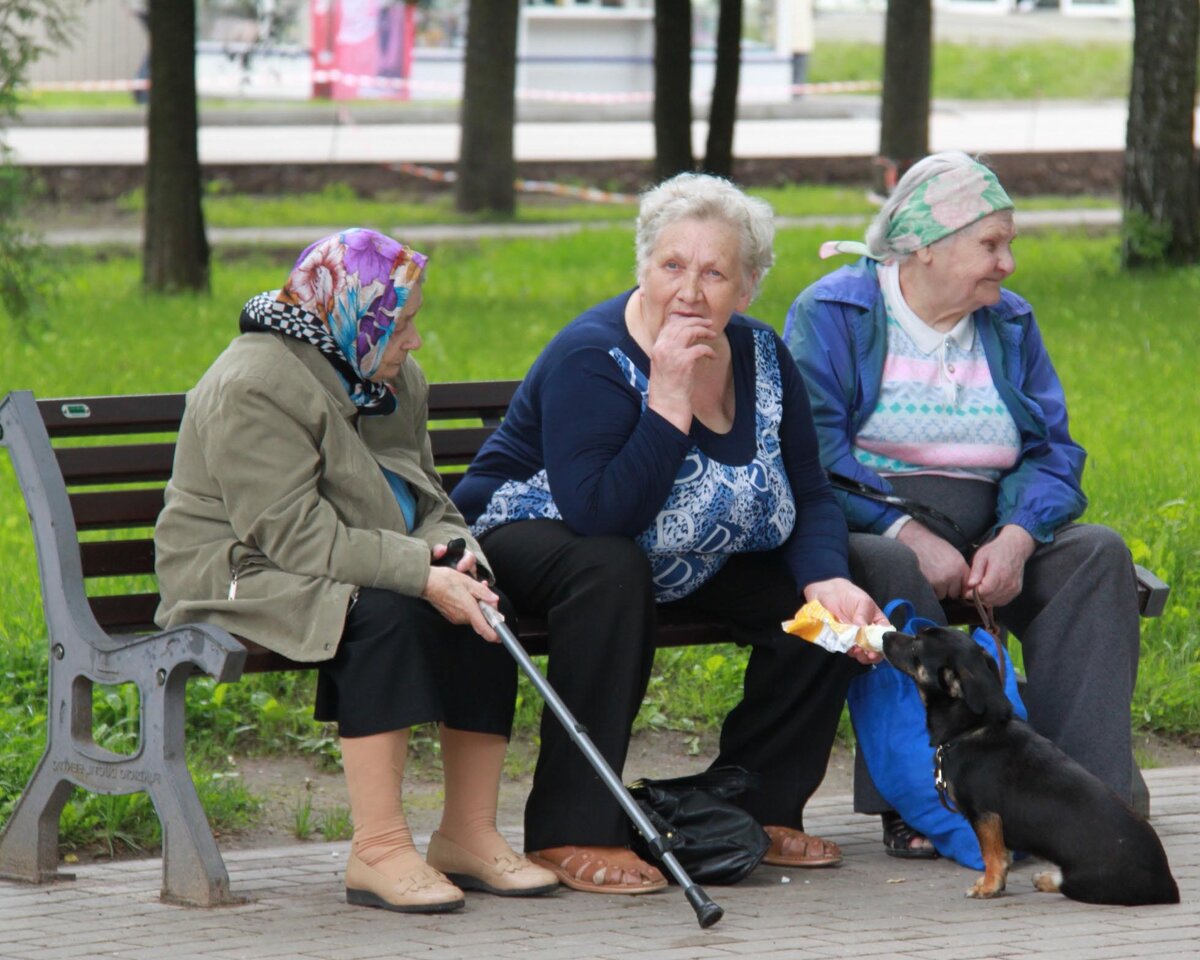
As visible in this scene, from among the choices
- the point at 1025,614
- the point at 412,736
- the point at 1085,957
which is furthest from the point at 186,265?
the point at 1085,957

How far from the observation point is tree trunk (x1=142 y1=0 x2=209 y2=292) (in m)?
11.7

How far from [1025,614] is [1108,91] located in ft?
104

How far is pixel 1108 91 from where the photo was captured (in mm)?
34719

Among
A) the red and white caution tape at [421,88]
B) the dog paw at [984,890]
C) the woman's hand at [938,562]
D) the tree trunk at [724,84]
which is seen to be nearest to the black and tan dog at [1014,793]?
the dog paw at [984,890]

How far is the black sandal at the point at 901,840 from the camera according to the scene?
464cm

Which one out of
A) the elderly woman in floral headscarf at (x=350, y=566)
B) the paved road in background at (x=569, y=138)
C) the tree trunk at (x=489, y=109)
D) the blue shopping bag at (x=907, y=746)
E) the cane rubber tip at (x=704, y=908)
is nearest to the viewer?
the cane rubber tip at (x=704, y=908)

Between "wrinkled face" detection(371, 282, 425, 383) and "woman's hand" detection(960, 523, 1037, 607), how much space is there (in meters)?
1.48

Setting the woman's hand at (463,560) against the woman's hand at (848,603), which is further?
the woman's hand at (848,603)

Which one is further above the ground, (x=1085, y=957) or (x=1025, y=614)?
(x=1025, y=614)

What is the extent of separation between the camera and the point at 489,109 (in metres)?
18.3

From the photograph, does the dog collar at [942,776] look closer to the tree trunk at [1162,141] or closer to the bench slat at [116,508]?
the bench slat at [116,508]

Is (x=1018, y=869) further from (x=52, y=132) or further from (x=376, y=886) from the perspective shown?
(x=52, y=132)

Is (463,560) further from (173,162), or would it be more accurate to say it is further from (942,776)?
(173,162)

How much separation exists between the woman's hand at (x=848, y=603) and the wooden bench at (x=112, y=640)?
27 centimetres
